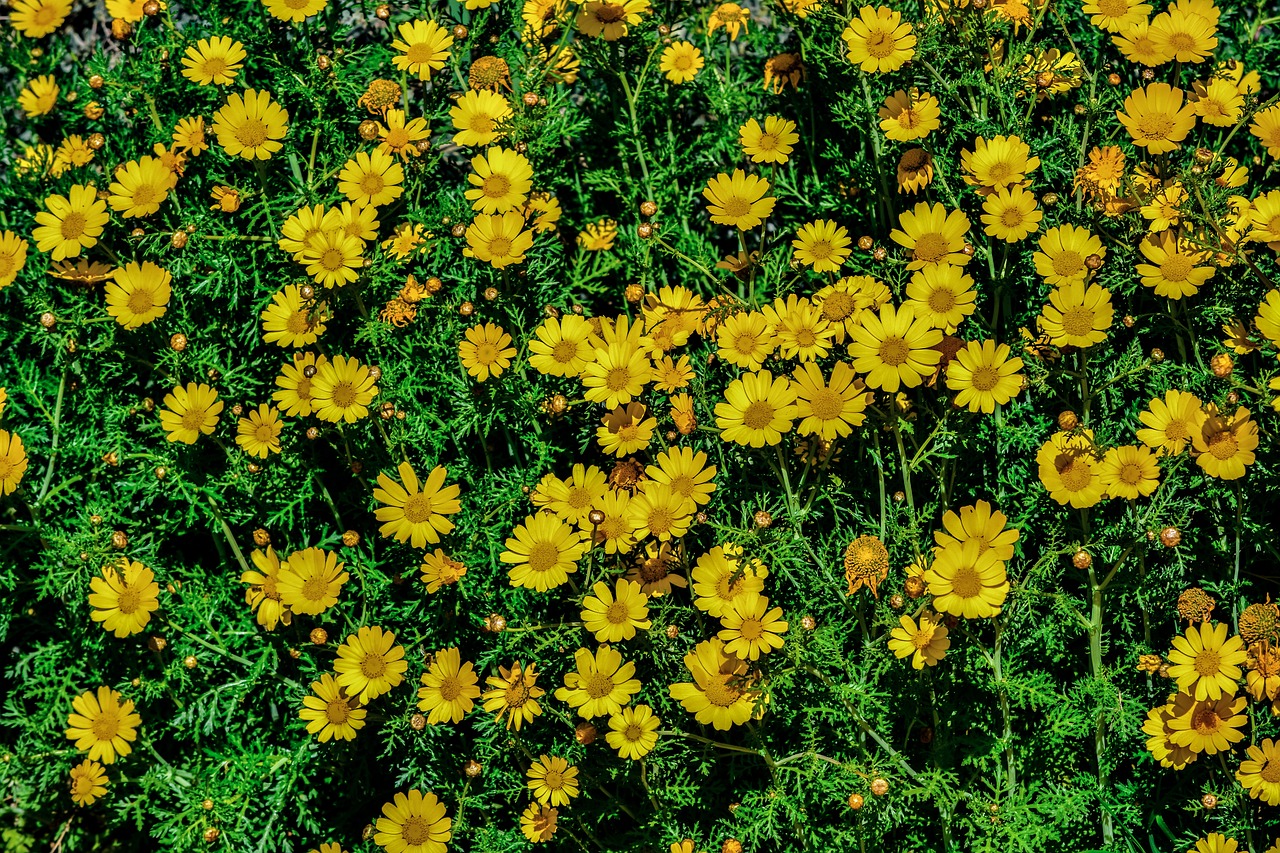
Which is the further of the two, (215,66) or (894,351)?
(215,66)

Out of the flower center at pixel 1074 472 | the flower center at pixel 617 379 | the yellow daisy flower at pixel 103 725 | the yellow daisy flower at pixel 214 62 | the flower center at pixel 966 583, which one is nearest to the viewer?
the flower center at pixel 966 583

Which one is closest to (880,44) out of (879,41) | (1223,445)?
(879,41)

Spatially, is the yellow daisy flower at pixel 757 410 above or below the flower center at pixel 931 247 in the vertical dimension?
below

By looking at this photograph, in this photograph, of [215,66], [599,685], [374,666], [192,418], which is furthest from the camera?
[215,66]

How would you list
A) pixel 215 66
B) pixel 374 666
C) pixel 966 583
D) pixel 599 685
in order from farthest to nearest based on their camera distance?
pixel 215 66
pixel 374 666
pixel 599 685
pixel 966 583

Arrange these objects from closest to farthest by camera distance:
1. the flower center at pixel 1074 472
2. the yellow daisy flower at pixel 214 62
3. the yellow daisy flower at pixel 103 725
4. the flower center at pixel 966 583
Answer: the flower center at pixel 966 583 < the flower center at pixel 1074 472 < the yellow daisy flower at pixel 103 725 < the yellow daisy flower at pixel 214 62

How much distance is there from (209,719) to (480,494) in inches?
37.1

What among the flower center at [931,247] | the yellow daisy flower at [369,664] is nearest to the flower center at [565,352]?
the yellow daisy flower at [369,664]

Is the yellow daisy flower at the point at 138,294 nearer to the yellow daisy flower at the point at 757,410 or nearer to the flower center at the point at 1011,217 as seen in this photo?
the yellow daisy flower at the point at 757,410

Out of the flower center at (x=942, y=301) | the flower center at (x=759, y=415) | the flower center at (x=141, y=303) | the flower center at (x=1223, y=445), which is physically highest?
the flower center at (x=141, y=303)

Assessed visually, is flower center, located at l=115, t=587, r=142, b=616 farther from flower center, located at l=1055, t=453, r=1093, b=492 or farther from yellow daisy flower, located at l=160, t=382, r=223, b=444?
flower center, located at l=1055, t=453, r=1093, b=492

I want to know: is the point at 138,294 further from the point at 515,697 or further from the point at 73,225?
the point at 515,697

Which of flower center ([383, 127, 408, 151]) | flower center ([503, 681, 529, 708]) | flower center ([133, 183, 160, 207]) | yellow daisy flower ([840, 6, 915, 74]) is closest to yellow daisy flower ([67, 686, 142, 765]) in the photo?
flower center ([503, 681, 529, 708])

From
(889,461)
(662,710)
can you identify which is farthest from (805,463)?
(662,710)
